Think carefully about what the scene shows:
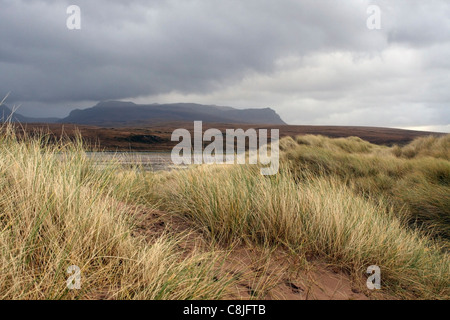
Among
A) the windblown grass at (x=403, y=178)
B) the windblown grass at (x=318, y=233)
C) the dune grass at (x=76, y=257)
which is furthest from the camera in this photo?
the windblown grass at (x=403, y=178)

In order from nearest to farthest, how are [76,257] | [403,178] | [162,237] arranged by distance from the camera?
1. [76,257]
2. [162,237]
3. [403,178]

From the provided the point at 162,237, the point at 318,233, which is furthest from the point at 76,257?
the point at 318,233

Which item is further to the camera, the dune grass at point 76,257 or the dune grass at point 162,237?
the dune grass at point 162,237

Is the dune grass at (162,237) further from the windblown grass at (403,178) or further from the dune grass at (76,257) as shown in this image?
the windblown grass at (403,178)

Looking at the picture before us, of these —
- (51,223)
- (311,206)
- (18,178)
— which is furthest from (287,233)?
(18,178)

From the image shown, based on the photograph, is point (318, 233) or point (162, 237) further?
point (318, 233)

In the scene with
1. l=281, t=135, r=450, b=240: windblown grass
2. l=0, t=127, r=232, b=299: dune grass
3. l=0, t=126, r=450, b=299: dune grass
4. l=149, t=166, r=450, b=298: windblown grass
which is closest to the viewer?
l=0, t=127, r=232, b=299: dune grass

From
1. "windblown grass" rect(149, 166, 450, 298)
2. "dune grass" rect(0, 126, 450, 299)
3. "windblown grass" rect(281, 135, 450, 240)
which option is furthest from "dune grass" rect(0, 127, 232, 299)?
"windblown grass" rect(281, 135, 450, 240)

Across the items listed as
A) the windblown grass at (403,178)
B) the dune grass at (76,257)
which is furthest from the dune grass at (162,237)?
the windblown grass at (403,178)

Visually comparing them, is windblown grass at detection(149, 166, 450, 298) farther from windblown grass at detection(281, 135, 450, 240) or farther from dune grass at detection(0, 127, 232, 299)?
windblown grass at detection(281, 135, 450, 240)

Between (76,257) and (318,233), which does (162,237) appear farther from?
(318,233)

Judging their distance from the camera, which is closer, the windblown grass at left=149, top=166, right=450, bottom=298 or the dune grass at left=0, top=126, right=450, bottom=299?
the dune grass at left=0, top=126, right=450, bottom=299
